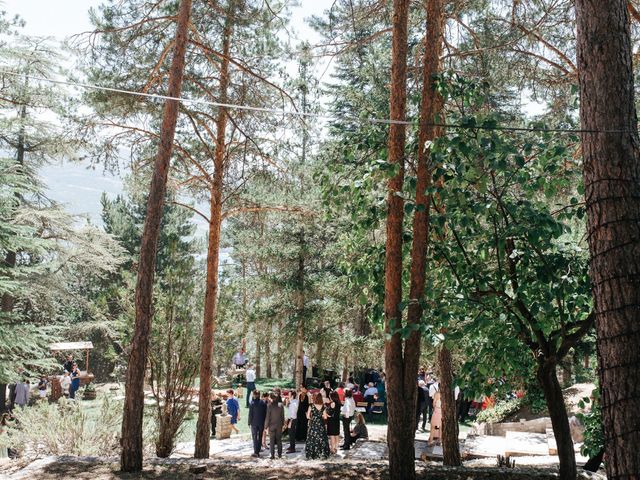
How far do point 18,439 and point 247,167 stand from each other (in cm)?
638

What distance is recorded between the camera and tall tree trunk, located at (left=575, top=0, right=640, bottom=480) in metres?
3.34

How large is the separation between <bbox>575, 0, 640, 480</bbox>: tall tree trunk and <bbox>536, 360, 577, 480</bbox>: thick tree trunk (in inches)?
123

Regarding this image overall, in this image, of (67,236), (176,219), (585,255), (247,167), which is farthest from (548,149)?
(176,219)

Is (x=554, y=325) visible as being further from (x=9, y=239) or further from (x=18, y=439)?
(x=9, y=239)

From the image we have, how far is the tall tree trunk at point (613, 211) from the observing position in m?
3.34

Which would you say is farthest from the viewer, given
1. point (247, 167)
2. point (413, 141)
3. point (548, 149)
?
point (247, 167)

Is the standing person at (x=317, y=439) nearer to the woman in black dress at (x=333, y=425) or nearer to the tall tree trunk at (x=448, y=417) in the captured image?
the woman in black dress at (x=333, y=425)

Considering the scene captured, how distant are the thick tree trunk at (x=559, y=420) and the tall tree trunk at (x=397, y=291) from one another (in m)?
1.48

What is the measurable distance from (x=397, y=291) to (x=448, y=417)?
3.65 meters

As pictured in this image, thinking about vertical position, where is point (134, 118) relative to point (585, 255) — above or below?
above

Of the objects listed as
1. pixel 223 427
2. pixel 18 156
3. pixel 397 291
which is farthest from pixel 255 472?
pixel 18 156

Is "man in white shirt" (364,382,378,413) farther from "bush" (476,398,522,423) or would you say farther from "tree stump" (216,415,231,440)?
"tree stump" (216,415,231,440)

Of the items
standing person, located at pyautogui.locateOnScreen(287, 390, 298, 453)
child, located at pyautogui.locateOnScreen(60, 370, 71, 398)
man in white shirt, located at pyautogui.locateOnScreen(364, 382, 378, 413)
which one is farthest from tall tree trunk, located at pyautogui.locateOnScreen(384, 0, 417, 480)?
child, located at pyautogui.locateOnScreen(60, 370, 71, 398)

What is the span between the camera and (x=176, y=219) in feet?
115
